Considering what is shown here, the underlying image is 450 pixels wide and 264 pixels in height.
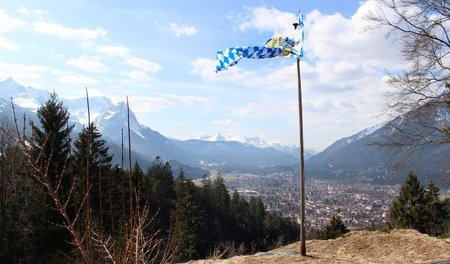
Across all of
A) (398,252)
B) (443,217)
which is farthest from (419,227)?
(398,252)

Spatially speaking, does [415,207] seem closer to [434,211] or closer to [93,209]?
[434,211]

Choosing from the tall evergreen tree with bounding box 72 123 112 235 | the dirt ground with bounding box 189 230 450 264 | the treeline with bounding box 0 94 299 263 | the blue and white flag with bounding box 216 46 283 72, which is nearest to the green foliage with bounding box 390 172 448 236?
the treeline with bounding box 0 94 299 263

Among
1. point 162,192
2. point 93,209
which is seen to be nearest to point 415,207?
point 93,209

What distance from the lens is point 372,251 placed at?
663 inches

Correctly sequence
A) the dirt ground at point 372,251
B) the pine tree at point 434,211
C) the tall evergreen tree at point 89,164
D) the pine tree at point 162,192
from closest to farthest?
1. the tall evergreen tree at point 89,164
2. the dirt ground at point 372,251
3. the pine tree at point 434,211
4. the pine tree at point 162,192

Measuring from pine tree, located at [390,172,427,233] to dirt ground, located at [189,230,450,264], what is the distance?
23899 millimetres

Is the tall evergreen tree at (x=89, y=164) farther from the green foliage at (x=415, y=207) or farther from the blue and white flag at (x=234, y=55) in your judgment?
the green foliage at (x=415, y=207)

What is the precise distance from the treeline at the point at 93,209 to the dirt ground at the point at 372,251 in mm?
2459

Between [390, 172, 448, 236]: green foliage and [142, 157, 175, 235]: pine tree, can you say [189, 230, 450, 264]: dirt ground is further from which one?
[142, 157, 175, 235]: pine tree

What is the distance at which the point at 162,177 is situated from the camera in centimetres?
6981

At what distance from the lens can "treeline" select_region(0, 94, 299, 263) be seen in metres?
2.96

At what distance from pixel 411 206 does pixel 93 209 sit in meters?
30.3

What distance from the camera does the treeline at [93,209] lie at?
2955 mm

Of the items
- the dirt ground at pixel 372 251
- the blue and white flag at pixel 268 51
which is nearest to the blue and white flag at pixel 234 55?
the blue and white flag at pixel 268 51
